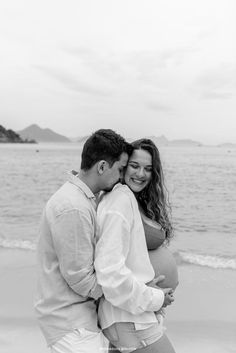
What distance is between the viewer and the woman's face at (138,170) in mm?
2291

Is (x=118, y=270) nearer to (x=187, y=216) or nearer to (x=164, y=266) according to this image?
(x=164, y=266)

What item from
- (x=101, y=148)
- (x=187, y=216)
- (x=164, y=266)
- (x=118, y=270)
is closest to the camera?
(x=118, y=270)

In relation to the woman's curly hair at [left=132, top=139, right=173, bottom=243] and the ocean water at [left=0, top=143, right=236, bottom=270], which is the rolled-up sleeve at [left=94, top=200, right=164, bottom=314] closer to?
the woman's curly hair at [left=132, top=139, right=173, bottom=243]

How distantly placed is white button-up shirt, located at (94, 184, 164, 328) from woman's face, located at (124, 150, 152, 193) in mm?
254

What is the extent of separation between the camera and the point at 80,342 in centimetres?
193

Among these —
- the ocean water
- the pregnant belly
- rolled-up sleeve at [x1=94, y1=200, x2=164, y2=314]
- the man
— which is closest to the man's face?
the man

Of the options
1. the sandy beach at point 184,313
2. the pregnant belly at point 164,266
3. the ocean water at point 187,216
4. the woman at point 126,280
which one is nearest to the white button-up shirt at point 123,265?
the woman at point 126,280

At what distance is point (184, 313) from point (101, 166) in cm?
340

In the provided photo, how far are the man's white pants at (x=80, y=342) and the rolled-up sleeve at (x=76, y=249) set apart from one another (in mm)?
188

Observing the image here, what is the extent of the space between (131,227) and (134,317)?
1.29 ft

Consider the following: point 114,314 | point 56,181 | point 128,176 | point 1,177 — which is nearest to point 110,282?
point 114,314

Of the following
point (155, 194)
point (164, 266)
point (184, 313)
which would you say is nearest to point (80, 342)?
point (164, 266)

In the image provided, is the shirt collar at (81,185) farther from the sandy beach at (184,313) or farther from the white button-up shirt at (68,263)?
the sandy beach at (184,313)

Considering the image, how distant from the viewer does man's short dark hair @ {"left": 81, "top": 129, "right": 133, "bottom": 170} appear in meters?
1.99
